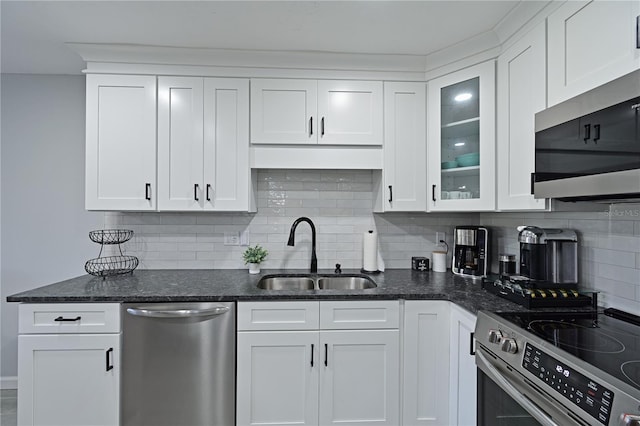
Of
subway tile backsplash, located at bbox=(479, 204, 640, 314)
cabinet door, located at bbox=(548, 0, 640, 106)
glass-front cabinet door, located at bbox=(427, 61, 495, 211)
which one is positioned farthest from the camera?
glass-front cabinet door, located at bbox=(427, 61, 495, 211)

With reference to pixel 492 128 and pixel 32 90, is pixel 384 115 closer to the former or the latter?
pixel 492 128

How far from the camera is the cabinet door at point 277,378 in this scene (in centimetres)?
179

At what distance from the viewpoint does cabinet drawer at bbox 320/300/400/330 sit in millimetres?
1826

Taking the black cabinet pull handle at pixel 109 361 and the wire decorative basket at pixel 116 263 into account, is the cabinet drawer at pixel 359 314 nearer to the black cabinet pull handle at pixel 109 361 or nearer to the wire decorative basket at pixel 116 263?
the black cabinet pull handle at pixel 109 361

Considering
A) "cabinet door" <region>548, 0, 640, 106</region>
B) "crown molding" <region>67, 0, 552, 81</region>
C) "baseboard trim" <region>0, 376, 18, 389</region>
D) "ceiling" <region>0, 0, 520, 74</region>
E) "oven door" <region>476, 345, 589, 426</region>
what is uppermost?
"ceiling" <region>0, 0, 520, 74</region>

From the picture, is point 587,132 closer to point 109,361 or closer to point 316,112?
point 316,112

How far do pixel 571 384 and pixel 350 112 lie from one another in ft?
6.04

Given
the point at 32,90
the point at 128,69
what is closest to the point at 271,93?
the point at 128,69

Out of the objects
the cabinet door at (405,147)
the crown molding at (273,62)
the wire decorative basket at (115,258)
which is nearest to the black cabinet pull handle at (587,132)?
the crown molding at (273,62)

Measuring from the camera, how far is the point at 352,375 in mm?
1831

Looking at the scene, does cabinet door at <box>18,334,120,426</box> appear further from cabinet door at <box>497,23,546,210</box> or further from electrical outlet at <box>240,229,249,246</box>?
cabinet door at <box>497,23,546,210</box>

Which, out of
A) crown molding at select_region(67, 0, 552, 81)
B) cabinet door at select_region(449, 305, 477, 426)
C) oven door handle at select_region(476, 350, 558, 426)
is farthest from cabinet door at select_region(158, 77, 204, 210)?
oven door handle at select_region(476, 350, 558, 426)

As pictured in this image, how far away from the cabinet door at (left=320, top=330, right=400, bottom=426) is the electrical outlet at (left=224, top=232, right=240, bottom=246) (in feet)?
3.49

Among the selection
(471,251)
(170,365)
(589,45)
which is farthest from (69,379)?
(589,45)
